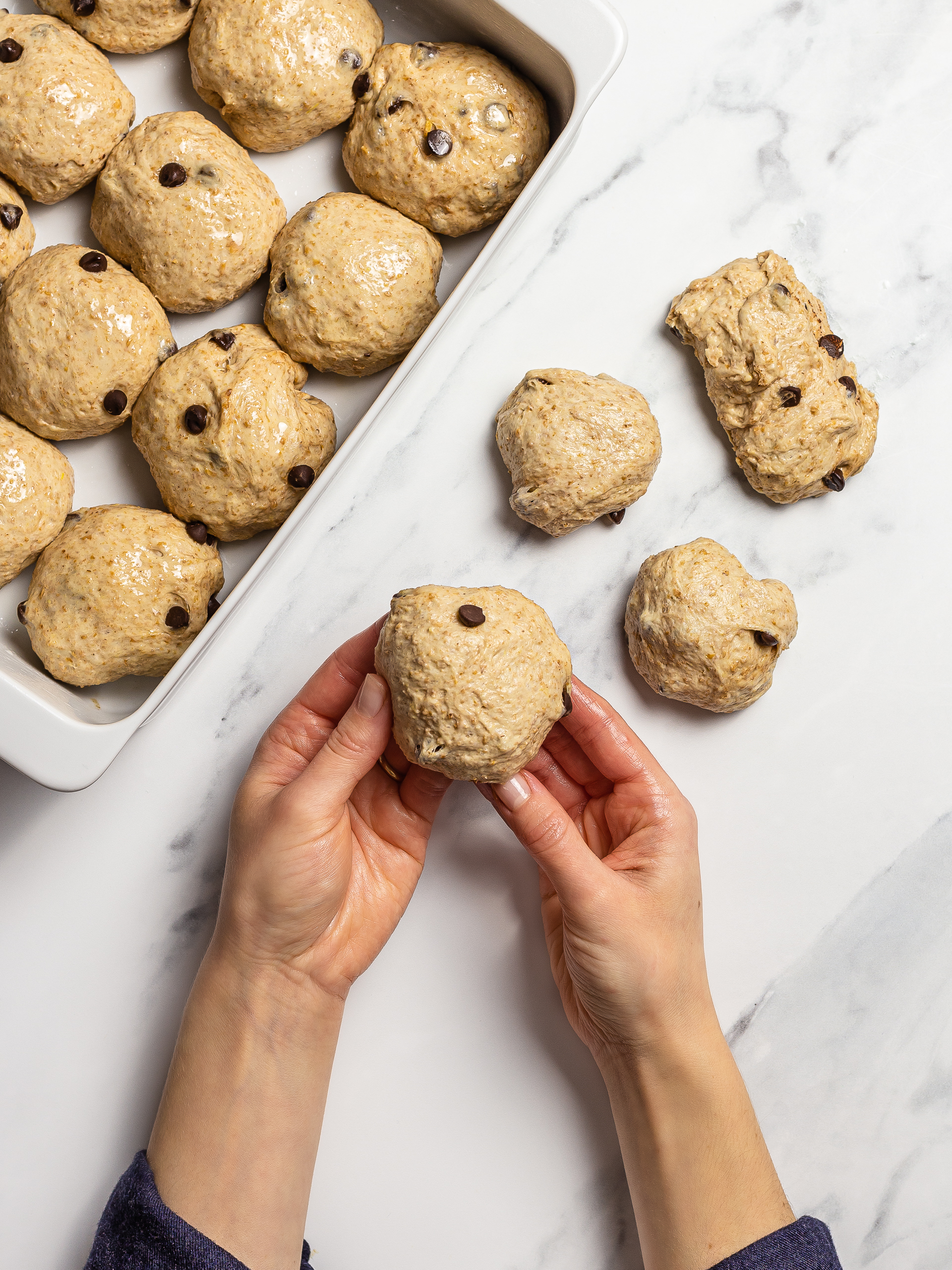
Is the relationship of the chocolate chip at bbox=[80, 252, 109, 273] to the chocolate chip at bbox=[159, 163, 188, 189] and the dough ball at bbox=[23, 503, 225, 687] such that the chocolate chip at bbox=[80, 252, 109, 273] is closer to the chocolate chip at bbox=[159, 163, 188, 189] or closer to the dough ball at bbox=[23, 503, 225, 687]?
the chocolate chip at bbox=[159, 163, 188, 189]

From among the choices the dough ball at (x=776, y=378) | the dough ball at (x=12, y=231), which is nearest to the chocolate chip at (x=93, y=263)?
the dough ball at (x=12, y=231)

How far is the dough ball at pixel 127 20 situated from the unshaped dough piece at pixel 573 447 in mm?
806

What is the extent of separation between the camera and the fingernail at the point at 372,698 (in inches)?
49.4

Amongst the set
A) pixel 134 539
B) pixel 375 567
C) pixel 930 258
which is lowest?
pixel 134 539

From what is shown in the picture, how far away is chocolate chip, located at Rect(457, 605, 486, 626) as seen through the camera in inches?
47.1

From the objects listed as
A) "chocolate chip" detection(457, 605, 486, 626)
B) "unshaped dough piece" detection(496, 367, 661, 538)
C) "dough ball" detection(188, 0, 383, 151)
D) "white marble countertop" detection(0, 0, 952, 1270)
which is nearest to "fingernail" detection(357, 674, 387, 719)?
"chocolate chip" detection(457, 605, 486, 626)

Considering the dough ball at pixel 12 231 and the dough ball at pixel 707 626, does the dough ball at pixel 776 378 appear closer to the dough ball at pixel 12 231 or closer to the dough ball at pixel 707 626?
the dough ball at pixel 707 626

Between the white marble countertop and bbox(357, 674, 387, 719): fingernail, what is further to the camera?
the white marble countertop

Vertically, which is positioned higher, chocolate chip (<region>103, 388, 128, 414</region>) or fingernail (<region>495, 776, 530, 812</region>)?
chocolate chip (<region>103, 388, 128, 414</region>)

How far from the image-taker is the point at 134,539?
4.44ft

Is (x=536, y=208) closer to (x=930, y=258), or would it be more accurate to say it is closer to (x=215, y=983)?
(x=930, y=258)

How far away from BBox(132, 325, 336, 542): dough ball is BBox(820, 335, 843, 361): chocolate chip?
856mm

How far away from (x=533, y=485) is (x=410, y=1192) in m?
1.27

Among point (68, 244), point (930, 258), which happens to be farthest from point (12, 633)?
point (930, 258)
